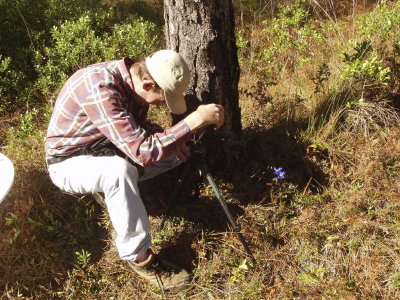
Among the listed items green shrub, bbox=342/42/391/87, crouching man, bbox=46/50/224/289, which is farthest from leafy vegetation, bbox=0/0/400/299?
crouching man, bbox=46/50/224/289

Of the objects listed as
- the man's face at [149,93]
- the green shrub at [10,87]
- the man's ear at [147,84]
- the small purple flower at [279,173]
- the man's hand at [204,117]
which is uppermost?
the man's ear at [147,84]

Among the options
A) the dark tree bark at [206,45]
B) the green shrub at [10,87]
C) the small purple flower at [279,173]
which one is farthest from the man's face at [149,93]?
the green shrub at [10,87]

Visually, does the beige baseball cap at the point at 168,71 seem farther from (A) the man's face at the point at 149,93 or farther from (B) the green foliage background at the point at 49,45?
(B) the green foliage background at the point at 49,45

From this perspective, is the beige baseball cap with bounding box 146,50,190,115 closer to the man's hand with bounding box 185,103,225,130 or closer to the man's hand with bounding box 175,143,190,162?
the man's hand with bounding box 185,103,225,130

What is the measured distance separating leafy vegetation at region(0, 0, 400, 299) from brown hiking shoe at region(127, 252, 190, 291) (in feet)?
0.23

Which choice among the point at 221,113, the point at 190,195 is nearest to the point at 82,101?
the point at 221,113

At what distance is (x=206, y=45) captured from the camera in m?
2.70

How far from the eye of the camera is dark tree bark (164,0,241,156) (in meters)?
2.62

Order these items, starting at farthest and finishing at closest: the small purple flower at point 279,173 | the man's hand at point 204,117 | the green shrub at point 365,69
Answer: the green shrub at point 365,69, the small purple flower at point 279,173, the man's hand at point 204,117

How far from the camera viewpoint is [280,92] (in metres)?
3.93

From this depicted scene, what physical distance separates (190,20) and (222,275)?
179cm

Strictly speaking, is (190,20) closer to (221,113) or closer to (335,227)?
(221,113)

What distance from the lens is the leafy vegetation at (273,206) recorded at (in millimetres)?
2592

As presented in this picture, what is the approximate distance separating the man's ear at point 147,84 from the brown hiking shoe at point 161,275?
1.11 m
